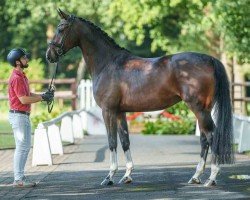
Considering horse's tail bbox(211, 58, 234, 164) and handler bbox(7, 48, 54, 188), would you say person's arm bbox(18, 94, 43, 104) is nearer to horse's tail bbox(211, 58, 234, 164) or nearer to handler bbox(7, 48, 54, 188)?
handler bbox(7, 48, 54, 188)

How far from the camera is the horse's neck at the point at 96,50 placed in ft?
44.6

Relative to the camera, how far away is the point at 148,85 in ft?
42.9

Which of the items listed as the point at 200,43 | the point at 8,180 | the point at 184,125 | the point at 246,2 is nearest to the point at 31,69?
the point at 200,43

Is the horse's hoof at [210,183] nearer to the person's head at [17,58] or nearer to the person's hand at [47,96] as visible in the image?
the person's hand at [47,96]

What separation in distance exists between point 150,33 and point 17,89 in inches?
1084

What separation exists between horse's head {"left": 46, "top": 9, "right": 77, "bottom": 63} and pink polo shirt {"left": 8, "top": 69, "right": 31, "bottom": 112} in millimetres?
838

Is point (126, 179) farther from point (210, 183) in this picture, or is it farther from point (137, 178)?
point (210, 183)

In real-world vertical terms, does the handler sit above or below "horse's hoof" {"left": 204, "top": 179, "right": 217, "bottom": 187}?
above

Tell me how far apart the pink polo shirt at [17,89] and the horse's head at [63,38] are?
84cm

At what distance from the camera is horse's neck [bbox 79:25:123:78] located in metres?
13.6

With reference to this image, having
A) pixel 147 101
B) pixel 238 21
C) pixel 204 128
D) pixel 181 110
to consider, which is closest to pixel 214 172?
pixel 204 128

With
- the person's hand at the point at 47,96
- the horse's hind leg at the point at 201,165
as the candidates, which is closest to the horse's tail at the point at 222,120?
the horse's hind leg at the point at 201,165

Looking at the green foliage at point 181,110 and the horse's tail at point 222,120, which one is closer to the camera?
the horse's tail at point 222,120

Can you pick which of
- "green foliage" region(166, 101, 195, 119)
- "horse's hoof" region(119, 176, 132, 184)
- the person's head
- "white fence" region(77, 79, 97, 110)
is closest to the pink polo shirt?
the person's head
